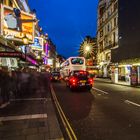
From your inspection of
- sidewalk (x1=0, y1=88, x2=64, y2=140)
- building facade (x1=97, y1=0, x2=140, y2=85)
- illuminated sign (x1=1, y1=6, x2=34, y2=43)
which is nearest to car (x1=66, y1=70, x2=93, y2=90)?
building facade (x1=97, y1=0, x2=140, y2=85)

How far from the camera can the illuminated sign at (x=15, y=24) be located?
3006 centimetres

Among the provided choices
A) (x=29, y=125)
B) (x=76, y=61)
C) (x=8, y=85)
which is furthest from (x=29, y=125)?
(x=76, y=61)

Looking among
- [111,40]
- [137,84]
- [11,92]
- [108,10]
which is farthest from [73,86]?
[108,10]

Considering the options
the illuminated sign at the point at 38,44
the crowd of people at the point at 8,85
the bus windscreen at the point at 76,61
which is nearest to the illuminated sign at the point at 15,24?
the bus windscreen at the point at 76,61

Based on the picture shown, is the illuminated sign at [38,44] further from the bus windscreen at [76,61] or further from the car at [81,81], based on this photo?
the car at [81,81]

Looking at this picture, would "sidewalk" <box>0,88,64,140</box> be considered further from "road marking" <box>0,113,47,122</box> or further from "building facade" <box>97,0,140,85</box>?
"building facade" <box>97,0,140,85</box>

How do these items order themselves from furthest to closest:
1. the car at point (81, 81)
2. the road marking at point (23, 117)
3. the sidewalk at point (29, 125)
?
1. the car at point (81, 81)
2. the road marking at point (23, 117)
3. the sidewalk at point (29, 125)

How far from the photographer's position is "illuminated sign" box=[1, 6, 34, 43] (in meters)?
30.1

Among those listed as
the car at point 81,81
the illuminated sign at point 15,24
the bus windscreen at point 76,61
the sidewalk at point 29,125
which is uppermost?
the illuminated sign at point 15,24

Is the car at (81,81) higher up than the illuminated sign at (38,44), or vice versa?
the illuminated sign at (38,44)

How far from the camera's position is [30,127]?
30.5 ft

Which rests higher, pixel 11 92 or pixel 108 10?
pixel 108 10

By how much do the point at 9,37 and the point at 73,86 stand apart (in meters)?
10.6

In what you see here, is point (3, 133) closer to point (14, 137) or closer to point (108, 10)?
point (14, 137)
